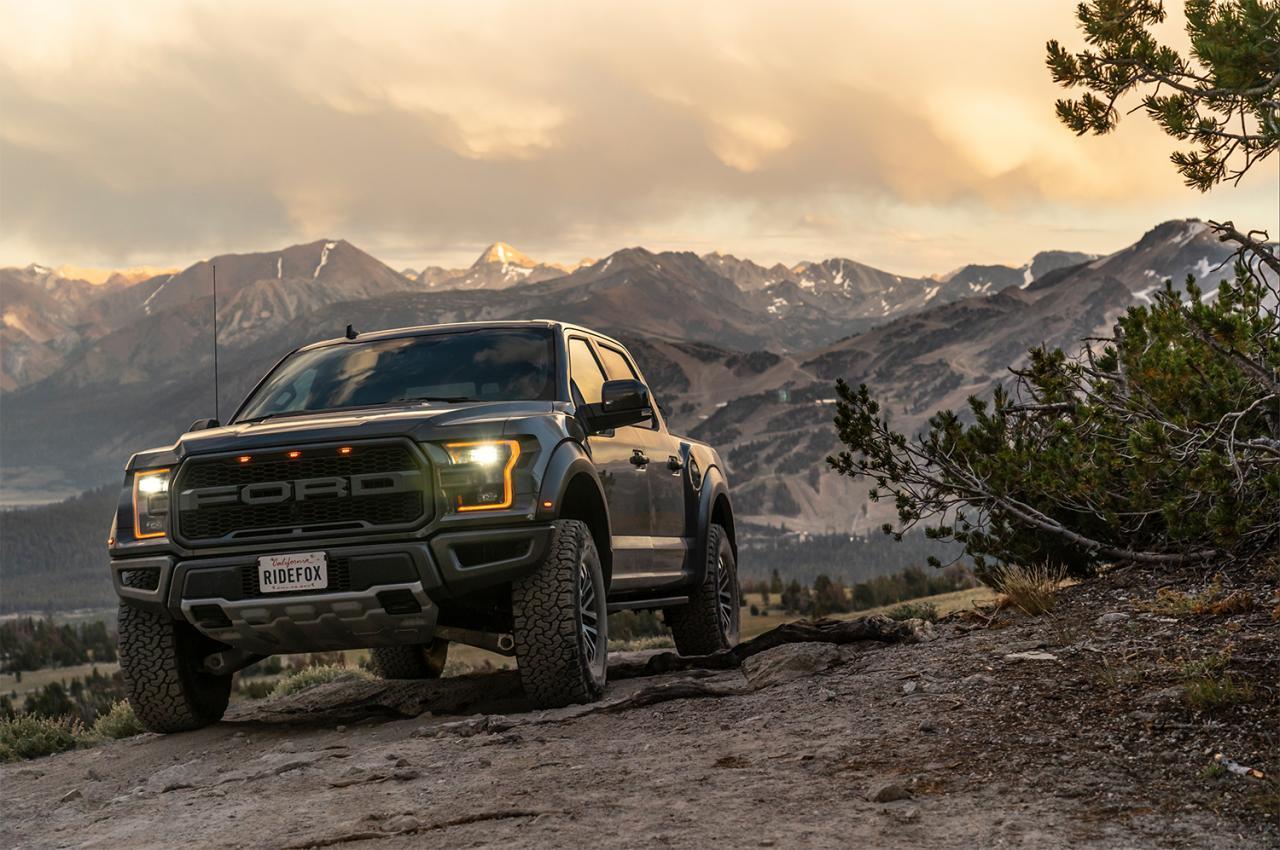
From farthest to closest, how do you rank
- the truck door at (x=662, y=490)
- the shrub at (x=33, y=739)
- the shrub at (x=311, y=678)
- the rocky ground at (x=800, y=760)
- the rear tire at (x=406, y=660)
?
the shrub at (x=311, y=678)
the rear tire at (x=406, y=660)
the shrub at (x=33, y=739)
the truck door at (x=662, y=490)
the rocky ground at (x=800, y=760)

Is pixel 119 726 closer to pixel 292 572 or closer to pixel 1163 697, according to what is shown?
pixel 292 572

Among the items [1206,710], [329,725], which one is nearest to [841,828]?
[1206,710]

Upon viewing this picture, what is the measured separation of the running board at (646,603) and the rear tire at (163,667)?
240 centimetres

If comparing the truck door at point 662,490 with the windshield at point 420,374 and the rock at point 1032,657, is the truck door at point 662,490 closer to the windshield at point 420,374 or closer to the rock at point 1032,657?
the windshield at point 420,374

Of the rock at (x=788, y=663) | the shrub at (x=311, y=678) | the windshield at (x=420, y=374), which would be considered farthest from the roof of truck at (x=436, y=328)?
the shrub at (x=311, y=678)

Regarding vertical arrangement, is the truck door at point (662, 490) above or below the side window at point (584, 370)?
below

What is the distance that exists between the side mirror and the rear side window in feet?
4.23

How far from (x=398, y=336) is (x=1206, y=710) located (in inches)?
203

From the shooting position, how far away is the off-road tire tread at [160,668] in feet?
25.5

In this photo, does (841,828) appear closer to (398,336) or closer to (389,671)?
(398,336)

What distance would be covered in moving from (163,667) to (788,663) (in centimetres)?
356

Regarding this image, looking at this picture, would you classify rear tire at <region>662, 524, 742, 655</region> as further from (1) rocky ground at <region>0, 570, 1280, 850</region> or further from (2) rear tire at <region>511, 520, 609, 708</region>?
(2) rear tire at <region>511, 520, 609, 708</region>

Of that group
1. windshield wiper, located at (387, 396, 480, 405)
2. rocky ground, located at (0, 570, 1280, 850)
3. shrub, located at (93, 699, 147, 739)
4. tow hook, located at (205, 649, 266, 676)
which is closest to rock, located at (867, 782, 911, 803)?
rocky ground, located at (0, 570, 1280, 850)

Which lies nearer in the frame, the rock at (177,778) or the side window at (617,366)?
the rock at (177,778)
